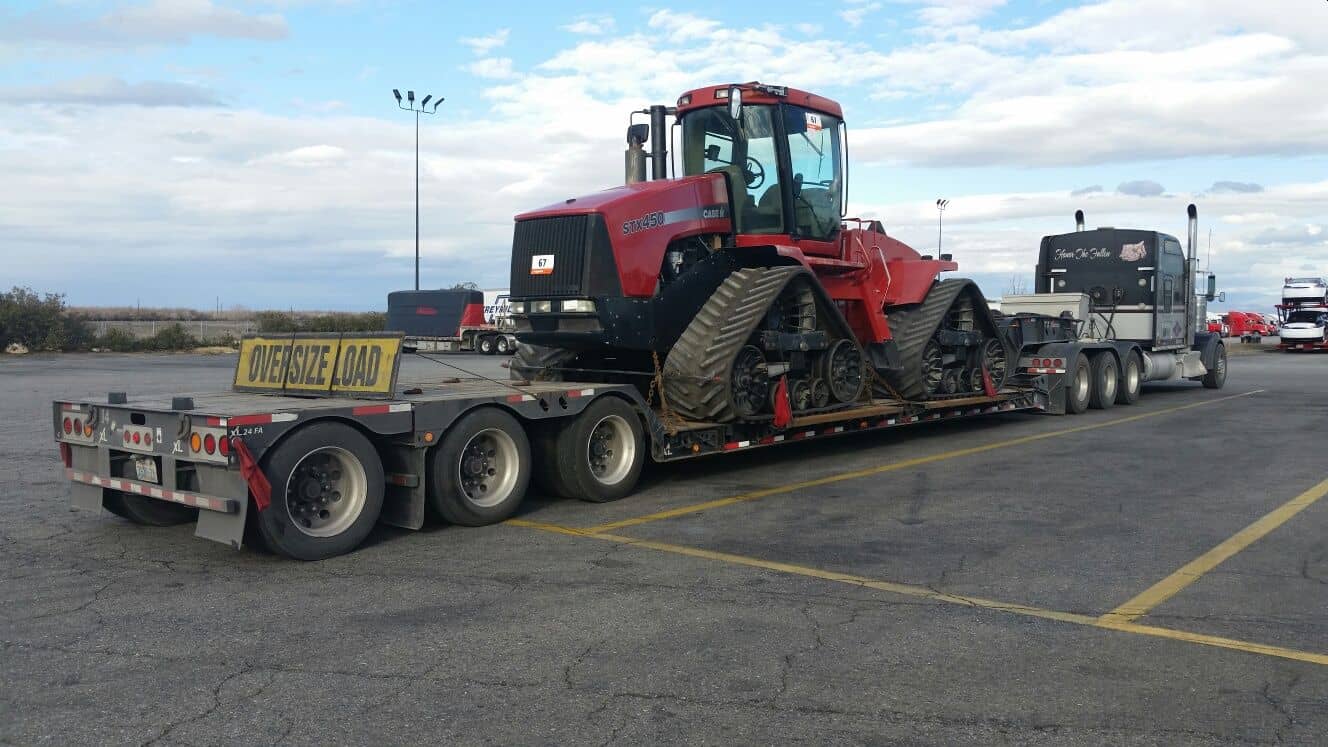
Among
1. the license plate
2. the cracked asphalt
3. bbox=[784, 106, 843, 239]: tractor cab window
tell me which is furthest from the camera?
bbox=[784, 106, 843, 239]: tractor cab window

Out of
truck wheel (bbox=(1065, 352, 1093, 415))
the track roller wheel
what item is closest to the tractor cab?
the track roller wheel

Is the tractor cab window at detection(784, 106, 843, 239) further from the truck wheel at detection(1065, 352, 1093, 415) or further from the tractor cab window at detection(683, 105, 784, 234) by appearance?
the truck wheel at detection(1065, 352, 1093, 415)

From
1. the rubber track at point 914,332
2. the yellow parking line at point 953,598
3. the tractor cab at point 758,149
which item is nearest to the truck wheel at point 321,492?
the yellow parking line at point 953,598

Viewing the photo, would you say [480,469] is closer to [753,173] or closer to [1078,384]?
[753,173]

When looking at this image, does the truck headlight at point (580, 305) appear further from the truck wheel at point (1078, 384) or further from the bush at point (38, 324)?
the bush at point (38, 324)

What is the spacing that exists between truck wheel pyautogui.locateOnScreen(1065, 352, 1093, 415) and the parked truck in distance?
30.6 metres

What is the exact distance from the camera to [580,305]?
34.5 feet

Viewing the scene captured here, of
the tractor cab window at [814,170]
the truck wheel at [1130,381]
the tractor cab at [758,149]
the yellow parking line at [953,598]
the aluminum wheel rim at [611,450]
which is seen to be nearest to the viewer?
the yellow parking line at [953,598]

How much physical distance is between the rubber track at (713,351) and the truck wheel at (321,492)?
11.6ft

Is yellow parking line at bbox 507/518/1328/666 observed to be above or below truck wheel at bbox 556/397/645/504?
below

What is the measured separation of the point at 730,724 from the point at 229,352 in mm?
52411

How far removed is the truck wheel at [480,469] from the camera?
26.7 ft

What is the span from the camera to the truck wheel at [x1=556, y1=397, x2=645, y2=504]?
9.16 meters

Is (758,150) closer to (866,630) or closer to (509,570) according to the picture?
(509,570)
